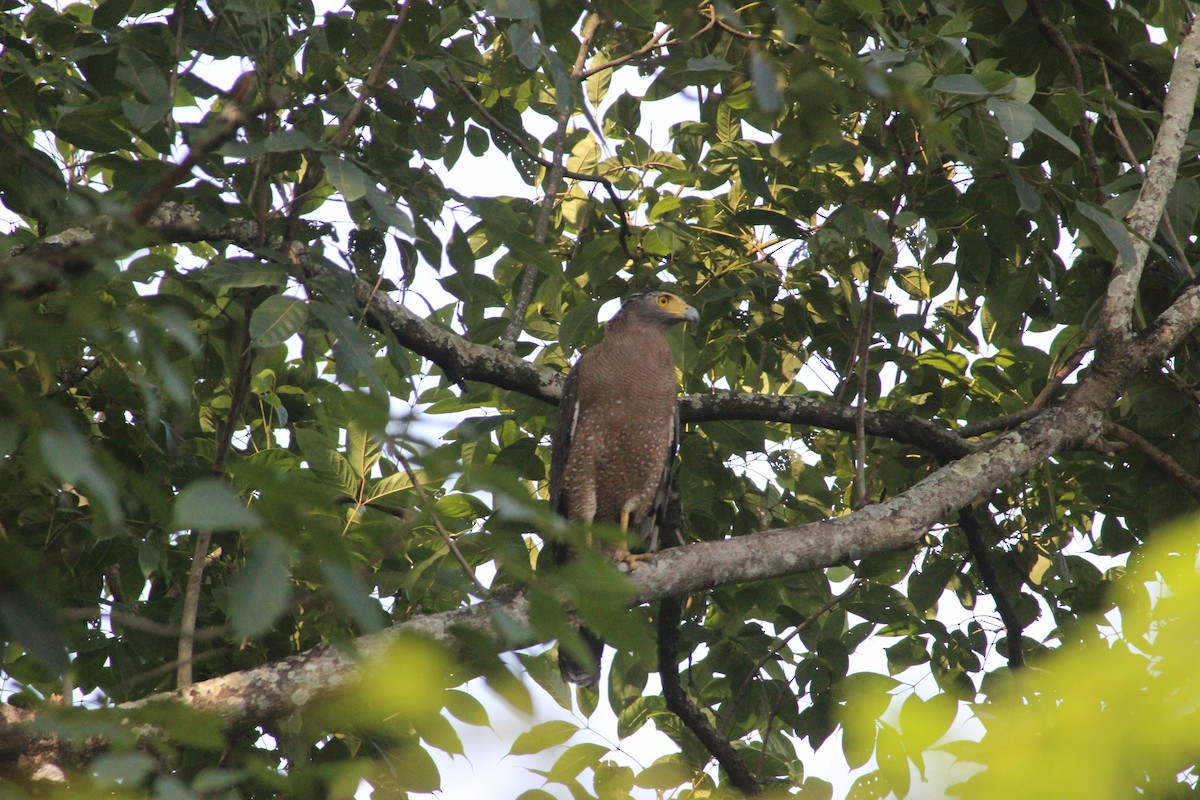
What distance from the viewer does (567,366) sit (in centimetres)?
541

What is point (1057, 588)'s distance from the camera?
189 inches

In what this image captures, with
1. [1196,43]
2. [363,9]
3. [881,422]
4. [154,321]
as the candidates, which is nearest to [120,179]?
[363,9]

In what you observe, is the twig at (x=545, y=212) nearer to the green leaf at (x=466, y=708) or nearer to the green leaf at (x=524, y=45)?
the green leaf at (x=524, y=45)

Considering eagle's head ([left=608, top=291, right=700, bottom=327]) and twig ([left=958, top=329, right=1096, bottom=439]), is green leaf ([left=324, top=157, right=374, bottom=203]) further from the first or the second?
twig ([left=958, top=329, right=1096, bottom=439])

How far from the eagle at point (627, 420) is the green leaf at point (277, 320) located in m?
2.62

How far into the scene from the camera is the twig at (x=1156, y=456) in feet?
12.9

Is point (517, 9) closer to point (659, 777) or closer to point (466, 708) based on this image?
point (466, 708)

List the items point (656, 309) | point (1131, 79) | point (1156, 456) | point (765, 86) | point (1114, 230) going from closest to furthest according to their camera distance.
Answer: point (765, 86)
point (1114, 230)
point (1156, 456)
point (1131, 79)
point (656, 309)

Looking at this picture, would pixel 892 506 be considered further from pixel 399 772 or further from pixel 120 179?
pixel 120 179

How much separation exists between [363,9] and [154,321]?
91.8 inches

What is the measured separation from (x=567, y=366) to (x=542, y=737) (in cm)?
256

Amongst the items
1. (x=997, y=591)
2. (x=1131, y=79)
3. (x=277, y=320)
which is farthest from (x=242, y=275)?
(x=1131, y=79)

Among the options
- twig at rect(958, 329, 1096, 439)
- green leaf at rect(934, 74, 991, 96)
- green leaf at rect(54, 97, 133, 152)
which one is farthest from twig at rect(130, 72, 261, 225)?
twig at rect(958, 329, 1096, 439)

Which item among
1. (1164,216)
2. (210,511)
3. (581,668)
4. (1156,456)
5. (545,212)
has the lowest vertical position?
(210,511)
